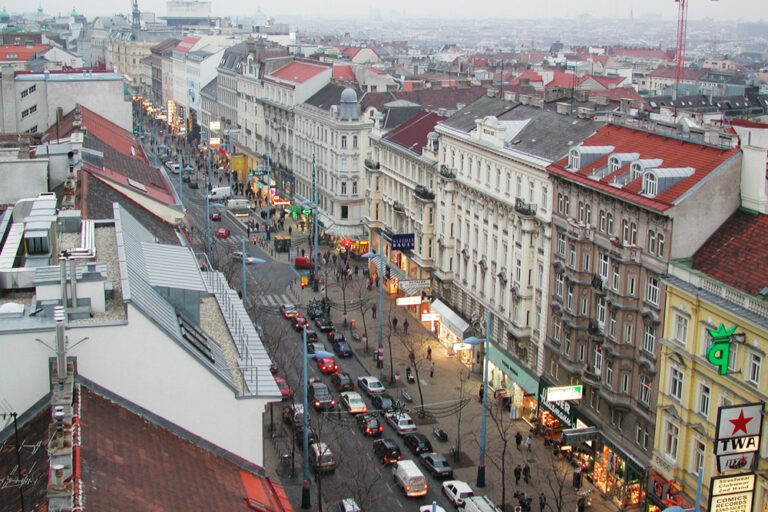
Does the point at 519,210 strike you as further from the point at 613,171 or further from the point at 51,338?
the point at 51,338

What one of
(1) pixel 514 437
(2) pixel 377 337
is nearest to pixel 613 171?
(1) pixel 514 437

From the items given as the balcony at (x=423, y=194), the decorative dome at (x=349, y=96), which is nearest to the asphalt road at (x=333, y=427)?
the balcony at (x=423, y=194)

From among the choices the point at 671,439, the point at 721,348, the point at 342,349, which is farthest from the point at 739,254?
the point at 342,349

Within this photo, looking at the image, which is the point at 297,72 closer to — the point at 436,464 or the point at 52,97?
the point at 52,97

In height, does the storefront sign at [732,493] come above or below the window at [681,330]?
below

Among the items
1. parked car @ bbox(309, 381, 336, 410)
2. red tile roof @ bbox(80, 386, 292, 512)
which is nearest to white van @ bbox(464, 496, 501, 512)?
parked car @ bbox(309, 381, 336, 410)

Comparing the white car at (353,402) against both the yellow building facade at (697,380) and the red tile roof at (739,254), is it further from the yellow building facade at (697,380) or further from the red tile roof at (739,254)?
the red tile roof at (739,254)

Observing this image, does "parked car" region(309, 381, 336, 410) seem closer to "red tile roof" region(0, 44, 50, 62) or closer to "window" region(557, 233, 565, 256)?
"window" region(557, 233, 565, 256)
